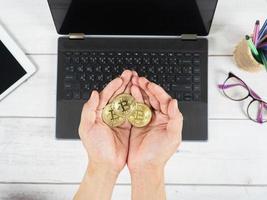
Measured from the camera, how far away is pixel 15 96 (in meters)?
0.90

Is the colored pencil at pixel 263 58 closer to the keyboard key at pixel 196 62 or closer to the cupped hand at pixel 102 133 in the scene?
the keyboard key at pixel 196 62

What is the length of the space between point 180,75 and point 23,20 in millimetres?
343

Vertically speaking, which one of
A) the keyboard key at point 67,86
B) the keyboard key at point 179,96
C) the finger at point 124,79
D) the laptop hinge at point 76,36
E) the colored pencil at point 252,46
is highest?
the colored pencil at point 252,46

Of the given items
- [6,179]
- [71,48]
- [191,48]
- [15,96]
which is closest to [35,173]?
[6,179]

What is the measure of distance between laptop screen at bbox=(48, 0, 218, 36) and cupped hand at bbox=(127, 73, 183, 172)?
0.36 ft

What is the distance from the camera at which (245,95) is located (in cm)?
88

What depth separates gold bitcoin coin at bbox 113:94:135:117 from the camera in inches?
32.0

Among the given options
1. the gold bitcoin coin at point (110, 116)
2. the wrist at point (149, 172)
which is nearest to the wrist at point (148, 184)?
the wrist at point (149, 172)

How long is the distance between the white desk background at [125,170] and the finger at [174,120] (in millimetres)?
93

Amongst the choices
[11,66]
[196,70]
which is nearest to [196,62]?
[196,70]

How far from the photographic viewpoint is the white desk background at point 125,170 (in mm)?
874

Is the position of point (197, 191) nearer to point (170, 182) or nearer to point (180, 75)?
point (170, 182)

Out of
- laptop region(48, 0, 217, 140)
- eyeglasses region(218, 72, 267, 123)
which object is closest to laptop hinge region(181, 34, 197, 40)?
laptop region(48, 0, 217, 140)

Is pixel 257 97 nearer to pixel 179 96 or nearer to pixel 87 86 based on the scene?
pixel 179 96
